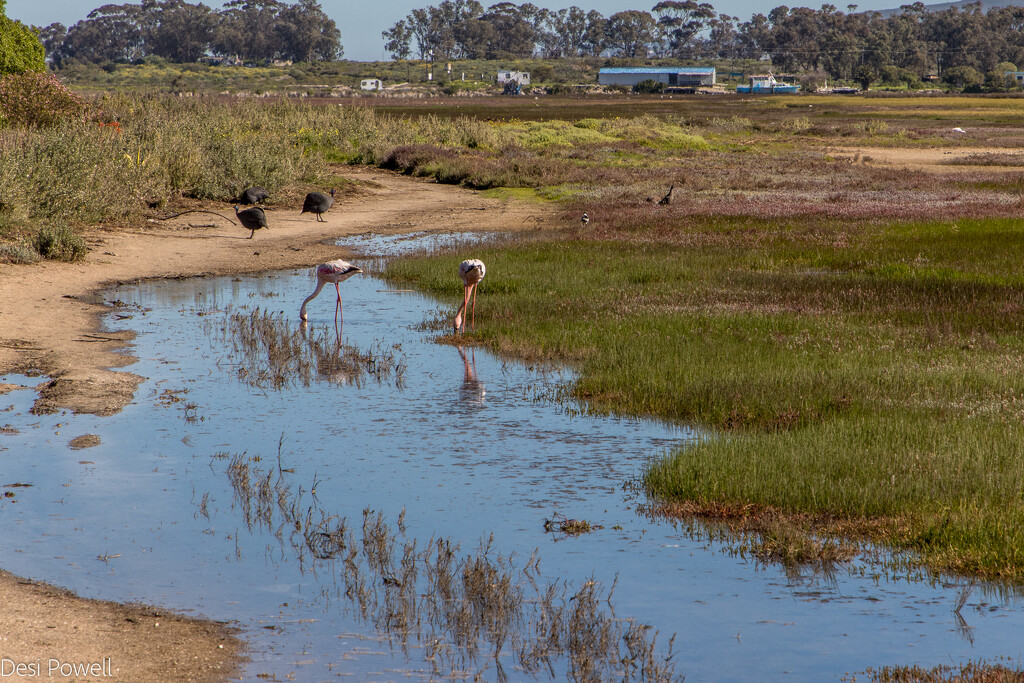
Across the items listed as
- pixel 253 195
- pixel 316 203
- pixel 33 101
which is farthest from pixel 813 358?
pixel 33 101

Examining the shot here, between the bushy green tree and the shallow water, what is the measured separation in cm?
2095

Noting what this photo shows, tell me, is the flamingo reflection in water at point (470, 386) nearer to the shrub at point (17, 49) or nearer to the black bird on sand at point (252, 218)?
the black bird on sand at point (252, 218)

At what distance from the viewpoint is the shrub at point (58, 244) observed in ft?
56.1

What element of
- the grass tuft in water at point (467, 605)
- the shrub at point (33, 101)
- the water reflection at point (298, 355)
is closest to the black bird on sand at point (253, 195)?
the shrub at point (33, 101)

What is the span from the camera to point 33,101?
88.0ft

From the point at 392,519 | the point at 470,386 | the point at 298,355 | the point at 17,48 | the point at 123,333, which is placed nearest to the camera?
the point at 392,519

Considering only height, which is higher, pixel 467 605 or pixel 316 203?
pixel 316 203

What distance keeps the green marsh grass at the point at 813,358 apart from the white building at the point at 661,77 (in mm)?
158125

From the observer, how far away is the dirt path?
511 centimetres

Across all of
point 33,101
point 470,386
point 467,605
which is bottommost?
point 470,386

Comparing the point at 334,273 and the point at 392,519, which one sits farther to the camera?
the point at 334,273

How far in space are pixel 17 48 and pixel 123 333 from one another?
20836mm

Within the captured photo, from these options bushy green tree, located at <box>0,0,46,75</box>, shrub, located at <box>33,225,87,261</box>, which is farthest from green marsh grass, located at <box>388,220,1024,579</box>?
bushy green tree, located at <box>0,0,46,75</box>

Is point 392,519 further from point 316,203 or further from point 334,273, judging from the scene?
point 316,203
